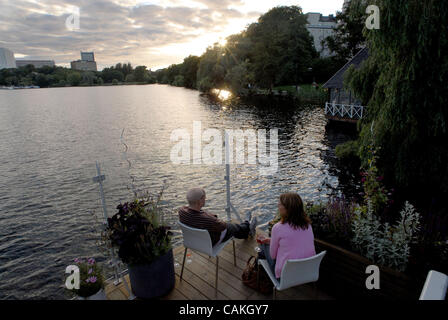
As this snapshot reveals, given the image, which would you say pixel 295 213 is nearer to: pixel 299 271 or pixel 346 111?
pixel 299 271

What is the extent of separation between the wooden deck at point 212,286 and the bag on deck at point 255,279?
0.06 meters

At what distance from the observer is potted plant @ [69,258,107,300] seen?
292cm

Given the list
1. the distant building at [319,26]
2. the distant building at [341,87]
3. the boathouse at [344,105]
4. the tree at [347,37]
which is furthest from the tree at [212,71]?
the boathouse at [344,105]

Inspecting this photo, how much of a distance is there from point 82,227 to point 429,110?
33.3 ft

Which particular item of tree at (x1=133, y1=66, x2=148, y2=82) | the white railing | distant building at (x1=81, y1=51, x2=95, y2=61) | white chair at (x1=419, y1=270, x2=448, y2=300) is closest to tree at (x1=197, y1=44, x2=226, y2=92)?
the white railing

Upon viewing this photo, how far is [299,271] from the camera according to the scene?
269 centimetres

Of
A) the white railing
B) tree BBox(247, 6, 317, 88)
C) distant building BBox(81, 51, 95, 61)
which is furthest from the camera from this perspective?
distant building BBox(81, 51, 95, 61)

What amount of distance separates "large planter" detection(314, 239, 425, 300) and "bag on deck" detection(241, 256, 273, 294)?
65 centimetres

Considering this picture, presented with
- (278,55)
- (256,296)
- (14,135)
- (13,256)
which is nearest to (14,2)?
(13,256)

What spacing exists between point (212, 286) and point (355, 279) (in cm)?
171

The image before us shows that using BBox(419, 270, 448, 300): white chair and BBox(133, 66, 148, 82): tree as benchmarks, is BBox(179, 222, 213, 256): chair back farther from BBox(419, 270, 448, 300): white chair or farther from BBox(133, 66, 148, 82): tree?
BBox(133, 66, 148, 82): tree

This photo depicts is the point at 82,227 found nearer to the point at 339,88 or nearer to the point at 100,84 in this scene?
the point at 339,88

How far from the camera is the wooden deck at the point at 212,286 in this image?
3.31 m
